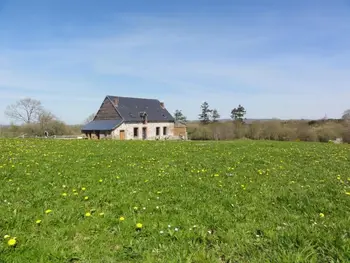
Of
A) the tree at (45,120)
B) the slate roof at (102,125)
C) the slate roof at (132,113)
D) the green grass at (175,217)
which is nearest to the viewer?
the green grass at (175,217)

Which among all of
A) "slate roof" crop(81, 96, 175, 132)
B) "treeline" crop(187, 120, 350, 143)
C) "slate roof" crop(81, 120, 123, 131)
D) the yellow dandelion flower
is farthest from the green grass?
"treeline" crop(187, 120, 350, 143)

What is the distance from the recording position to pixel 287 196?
597cm

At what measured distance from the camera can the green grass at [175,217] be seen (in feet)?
11.5

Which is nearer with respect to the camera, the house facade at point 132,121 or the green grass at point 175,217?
the green grass at point 175,217

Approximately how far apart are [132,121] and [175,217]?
→ 53300 mm

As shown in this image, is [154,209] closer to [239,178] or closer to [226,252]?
[226,252]

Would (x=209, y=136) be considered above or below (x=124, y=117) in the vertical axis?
below

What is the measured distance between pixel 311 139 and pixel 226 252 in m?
55.9

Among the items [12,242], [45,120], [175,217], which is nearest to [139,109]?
[45,120]

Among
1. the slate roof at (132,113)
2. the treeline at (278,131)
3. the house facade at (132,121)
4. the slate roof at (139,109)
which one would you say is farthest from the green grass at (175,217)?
the treeline at (278,131)

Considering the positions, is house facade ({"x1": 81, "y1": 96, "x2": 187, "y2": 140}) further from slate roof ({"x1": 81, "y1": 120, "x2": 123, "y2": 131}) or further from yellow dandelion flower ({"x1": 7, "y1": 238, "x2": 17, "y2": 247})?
yellow dandelion flower ({"x1": 7, "y1": 238, "x2": 17, "y2": 247})

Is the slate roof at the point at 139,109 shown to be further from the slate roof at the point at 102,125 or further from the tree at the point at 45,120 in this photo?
the tree at the point at 45,120

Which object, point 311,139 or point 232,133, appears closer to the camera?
point 311,139

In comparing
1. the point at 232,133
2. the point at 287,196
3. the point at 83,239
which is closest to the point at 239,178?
the point at 287,196
